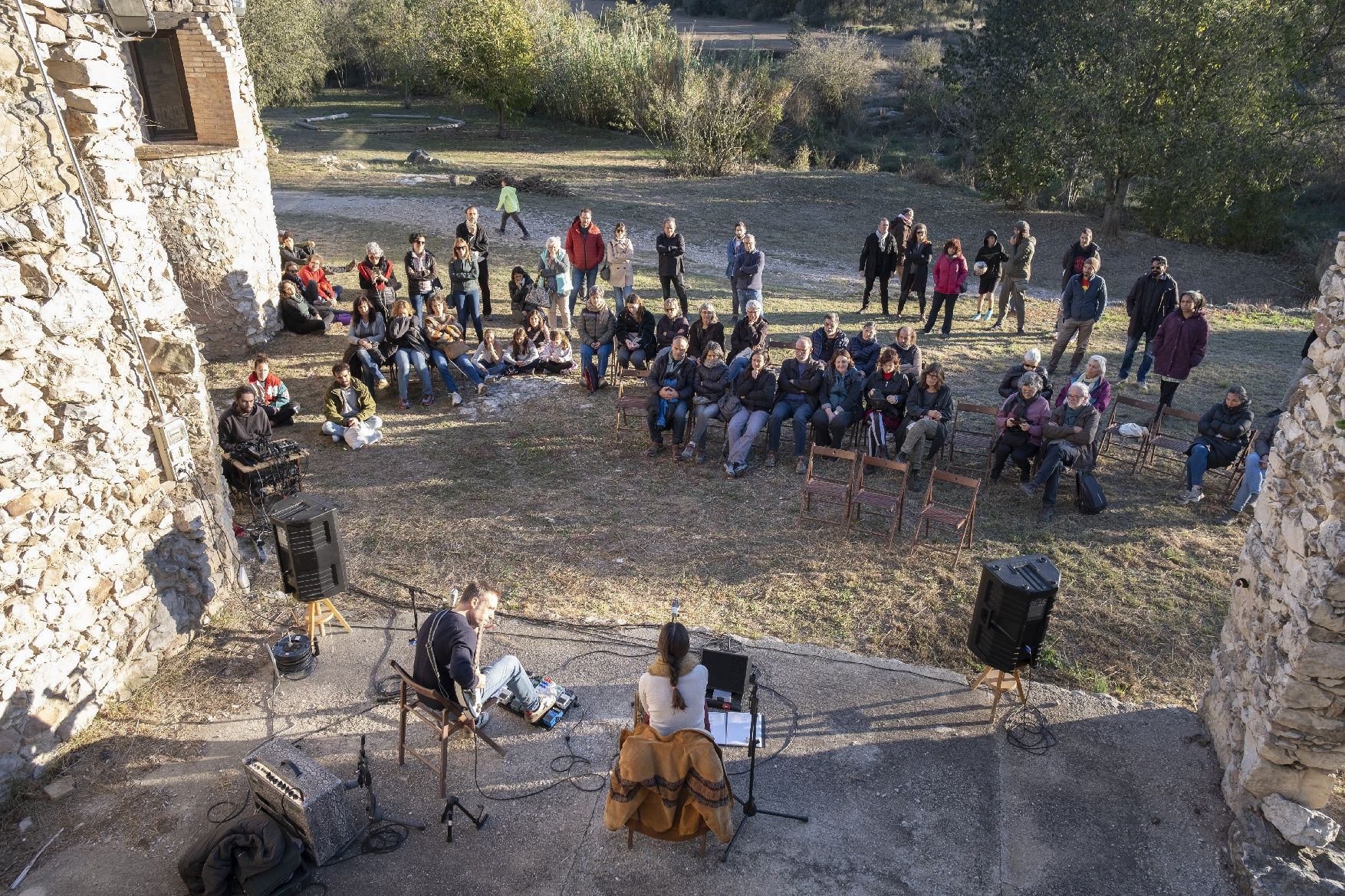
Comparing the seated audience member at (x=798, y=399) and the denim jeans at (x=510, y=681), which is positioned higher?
the seated audience member at (x=798, y=399)

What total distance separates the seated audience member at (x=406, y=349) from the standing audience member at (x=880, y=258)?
702cm

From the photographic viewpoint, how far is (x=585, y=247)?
13.1 meters

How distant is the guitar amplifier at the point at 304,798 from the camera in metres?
4.81

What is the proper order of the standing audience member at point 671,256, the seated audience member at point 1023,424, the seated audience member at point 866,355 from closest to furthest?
1. the seated audience member at point 1023,424
2. the seated audience member at point 866,355
3. the standing audience member at point 671,256

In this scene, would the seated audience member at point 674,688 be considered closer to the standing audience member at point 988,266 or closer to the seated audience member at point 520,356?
the seated audience member at point 520,356

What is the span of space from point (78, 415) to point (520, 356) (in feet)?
20.9

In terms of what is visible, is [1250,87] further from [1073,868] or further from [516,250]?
[1073,868]

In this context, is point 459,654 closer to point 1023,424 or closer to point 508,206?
point 1023,424

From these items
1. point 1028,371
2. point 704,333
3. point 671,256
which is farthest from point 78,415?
point 671,256

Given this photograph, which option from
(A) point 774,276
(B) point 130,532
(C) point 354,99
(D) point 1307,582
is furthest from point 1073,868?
(C) point 354,99

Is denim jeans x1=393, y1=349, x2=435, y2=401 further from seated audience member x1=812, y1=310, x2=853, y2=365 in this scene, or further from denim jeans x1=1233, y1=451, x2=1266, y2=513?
denim jeans x1=1233, y1=451, x2=1266, y2=513

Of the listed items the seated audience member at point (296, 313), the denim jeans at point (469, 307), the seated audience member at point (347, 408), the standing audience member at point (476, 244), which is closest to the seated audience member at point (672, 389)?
the seated audience member at point (347, 408)

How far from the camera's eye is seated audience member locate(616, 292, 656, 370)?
436 inches

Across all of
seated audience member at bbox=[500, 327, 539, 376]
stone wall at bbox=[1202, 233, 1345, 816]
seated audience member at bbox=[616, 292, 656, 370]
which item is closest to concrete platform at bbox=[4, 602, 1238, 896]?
stone wall at bbox=[1202, 233, 1345, 816]
